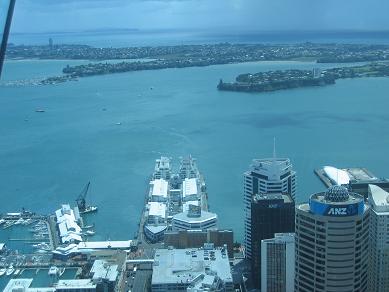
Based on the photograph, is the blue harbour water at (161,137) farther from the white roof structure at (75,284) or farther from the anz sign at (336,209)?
the anz sign at (336,209)

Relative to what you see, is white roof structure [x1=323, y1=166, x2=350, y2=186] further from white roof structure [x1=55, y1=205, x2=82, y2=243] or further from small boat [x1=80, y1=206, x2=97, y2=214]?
white roof structure [x1=55, y1=205, x2=82, y2=243]

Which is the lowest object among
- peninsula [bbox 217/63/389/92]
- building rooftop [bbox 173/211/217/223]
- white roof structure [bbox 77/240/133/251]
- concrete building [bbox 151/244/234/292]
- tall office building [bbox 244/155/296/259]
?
white roof structure [bbox 77/240/133/251]

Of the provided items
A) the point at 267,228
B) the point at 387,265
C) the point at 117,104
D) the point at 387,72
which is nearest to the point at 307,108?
the point at 117,104

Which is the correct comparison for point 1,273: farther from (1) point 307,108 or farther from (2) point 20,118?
(1) point 307,108

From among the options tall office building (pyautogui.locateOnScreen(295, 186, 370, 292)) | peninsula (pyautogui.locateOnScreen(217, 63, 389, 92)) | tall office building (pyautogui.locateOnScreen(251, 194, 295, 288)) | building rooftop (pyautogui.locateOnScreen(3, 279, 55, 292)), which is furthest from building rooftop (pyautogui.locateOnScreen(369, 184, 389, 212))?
peninsula (pyautogui.locateOnScreen(217, 63, 389, 92))

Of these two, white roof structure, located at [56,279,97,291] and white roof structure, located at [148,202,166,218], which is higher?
white roof structure, located at [148,202,166,218]

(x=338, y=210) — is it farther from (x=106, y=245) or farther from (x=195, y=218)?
(x=106, y=245)
